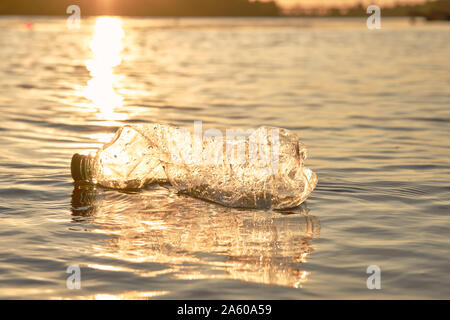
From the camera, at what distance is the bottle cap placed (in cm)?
765

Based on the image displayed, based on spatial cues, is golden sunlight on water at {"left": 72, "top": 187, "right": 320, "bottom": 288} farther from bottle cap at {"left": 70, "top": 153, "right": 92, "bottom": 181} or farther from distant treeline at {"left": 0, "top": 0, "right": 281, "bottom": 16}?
distant treeline at {"left": 0, "top": 0, "right": 281, "bottom": 16}

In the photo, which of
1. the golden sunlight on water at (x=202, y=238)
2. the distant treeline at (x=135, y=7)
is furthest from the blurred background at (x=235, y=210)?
the distant treeline at (x=135, y=7)

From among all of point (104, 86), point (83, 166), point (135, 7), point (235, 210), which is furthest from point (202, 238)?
point (135, 7)

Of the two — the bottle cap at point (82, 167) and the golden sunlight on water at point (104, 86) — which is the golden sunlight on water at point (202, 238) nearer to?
the bottle cap at point (82, 167)

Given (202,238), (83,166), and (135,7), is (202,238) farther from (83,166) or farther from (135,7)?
(135,7)

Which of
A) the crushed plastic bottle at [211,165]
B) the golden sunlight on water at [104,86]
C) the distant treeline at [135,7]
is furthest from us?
the distant treeline at [135,7]

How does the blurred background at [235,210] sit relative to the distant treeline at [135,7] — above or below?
below

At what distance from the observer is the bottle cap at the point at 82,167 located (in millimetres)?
7648

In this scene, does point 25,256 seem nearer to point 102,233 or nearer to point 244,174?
point 102,233

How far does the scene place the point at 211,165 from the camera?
283 inches

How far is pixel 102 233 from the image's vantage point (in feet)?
19.3

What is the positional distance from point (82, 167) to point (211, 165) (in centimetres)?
152

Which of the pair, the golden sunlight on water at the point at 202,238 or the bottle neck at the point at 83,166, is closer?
the golden sunlight on water at the point at 202,238
